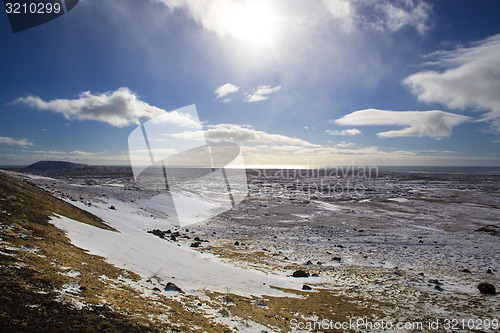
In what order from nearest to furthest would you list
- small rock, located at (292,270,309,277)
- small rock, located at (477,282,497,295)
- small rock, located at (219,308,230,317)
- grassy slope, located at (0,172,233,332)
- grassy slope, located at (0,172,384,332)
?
grassy slope, located at (0,172,233,332)
grassy slope, located at (0,172,384,332)
small rock, located at (219,308,230,317)
small rock, located at (477,282,497,295)
small rock, located at (292,270,309,277)

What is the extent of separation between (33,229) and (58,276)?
3.23m

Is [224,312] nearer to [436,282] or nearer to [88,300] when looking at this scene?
[88,300]

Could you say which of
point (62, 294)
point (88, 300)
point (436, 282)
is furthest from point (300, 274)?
point (62, 294)

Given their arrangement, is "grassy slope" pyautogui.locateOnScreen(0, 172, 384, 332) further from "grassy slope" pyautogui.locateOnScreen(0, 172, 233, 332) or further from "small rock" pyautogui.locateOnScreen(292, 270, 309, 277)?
"small rock" pyautogui.locateOnScreen(292, 270, 309, 277)

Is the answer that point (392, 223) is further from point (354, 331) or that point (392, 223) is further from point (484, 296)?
point (354, 331)

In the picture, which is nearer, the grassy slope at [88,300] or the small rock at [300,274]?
the grassy slope at [88,300]

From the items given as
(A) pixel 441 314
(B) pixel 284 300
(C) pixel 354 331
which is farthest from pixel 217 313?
(A) pixel 441 314

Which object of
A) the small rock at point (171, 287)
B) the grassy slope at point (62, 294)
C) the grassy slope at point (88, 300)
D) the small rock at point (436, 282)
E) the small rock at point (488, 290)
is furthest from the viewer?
the small rock at point (436, 282)

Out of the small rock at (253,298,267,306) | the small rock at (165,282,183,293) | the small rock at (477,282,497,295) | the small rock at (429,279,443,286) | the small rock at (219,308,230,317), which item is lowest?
the small rock at (429,279,443,286)

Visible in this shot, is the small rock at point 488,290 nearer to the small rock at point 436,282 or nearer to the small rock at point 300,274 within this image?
the small rock at point 436,282

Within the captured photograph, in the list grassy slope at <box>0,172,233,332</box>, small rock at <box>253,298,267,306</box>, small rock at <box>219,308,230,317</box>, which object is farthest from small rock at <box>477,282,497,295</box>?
grassy slope at <box>0,172,233,332</box>

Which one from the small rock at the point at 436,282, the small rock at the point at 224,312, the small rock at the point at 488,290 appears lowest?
the small rock at the point at 436,282

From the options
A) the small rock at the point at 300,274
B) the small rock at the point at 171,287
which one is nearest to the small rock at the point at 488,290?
the small rock at the point at 300,274

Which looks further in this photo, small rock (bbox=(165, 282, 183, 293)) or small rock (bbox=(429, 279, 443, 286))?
small rock (bbox=(429, 279, 443, 286))
